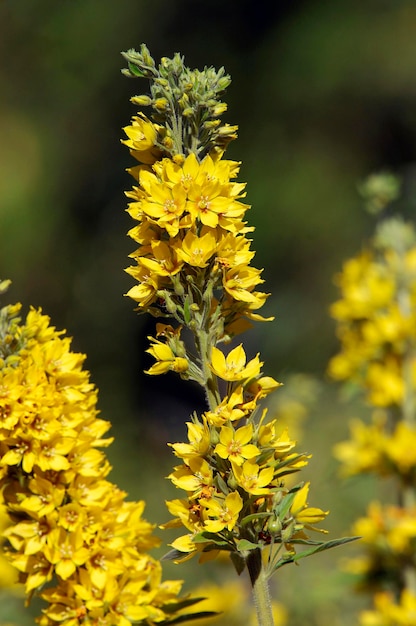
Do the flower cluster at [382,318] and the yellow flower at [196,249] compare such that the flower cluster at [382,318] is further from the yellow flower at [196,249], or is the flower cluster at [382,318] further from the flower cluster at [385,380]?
the yellow flower at [196,249]

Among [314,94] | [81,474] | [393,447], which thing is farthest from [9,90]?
[81,474]

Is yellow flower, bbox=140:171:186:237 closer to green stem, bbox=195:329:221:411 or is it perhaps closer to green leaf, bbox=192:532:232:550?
green stem, bbox=195:329:221:411

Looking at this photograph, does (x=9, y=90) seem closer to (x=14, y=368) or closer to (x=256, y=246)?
(x=256, y=246)

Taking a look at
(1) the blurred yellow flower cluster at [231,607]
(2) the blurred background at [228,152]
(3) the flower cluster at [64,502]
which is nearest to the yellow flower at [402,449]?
(1) the blurred yellow flower cluster at [231,607]

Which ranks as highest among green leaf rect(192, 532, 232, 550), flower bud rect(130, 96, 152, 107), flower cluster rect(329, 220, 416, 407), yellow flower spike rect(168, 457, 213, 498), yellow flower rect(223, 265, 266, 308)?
flower cluster rect(329, 220, 416, 407)

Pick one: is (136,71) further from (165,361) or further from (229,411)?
(229,411)

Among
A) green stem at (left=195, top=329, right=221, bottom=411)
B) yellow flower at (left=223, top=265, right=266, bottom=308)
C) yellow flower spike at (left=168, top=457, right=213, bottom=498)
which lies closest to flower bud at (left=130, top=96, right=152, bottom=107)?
yellow flower at (left=223, top=265, right=266, bottom=308)

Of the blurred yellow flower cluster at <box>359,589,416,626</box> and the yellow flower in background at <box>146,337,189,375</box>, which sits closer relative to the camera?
the yellow flower in background at <box>146,337,189,375</box>
